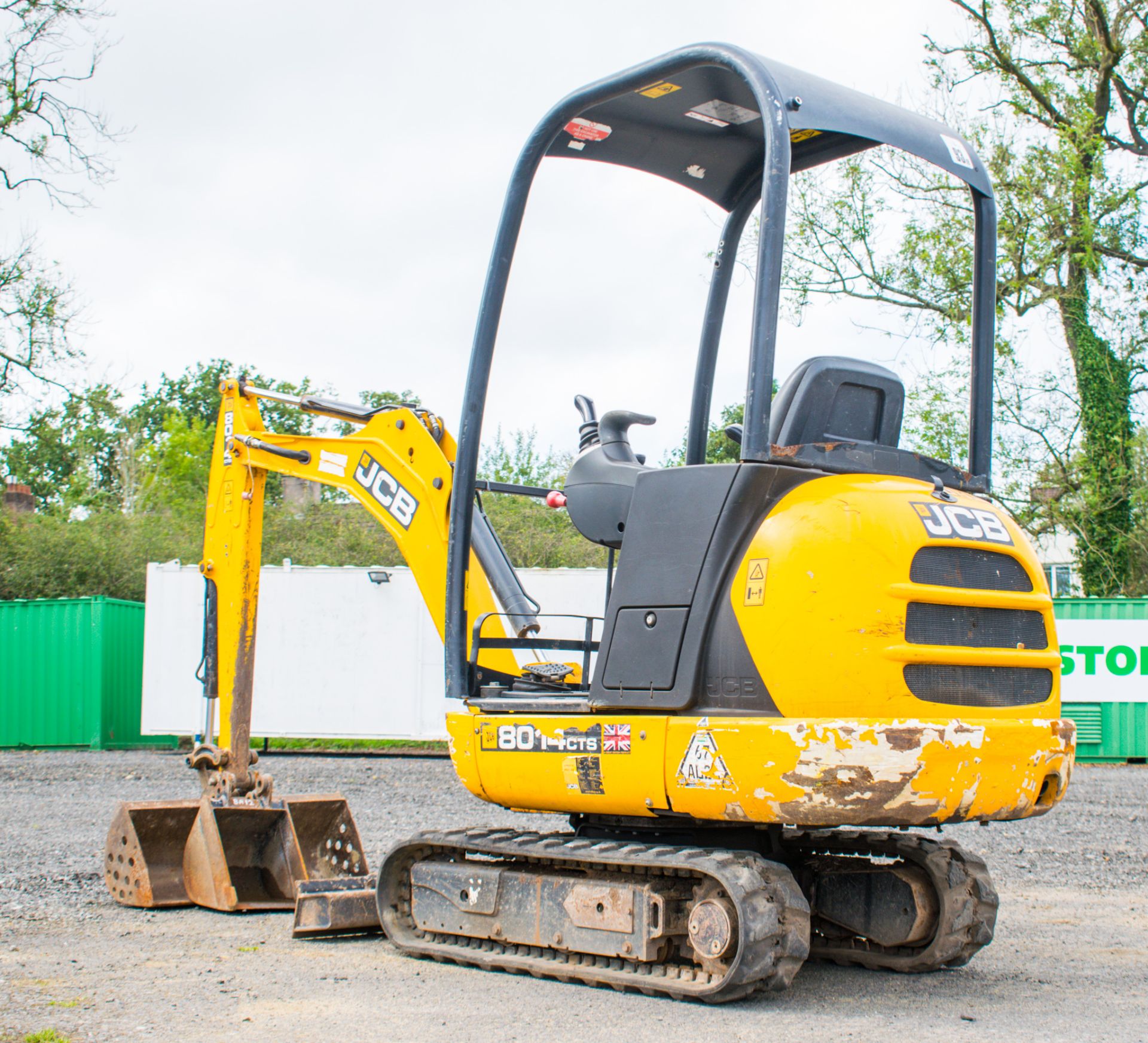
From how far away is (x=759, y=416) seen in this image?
449 centimetres

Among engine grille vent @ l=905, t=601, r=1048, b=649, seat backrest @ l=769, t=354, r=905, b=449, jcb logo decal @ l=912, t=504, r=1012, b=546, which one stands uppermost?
seat backrest @ l=769, t=354, r=905, b=449

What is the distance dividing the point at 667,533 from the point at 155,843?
3.69 meters

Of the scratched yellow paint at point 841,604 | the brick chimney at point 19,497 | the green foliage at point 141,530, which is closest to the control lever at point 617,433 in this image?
the scratched yellow paint at point 841,604

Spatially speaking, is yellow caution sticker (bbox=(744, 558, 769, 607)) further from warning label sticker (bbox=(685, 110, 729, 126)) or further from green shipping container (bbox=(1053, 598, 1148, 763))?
green shipping container (bbox=(1053, 598, 1148, 763))

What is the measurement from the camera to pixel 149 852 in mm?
6867

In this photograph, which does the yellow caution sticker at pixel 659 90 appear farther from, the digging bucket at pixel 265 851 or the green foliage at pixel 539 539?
the green foliage at pixel 539 539

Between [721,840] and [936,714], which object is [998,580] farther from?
[721,840]

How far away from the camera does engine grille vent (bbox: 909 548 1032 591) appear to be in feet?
14.9

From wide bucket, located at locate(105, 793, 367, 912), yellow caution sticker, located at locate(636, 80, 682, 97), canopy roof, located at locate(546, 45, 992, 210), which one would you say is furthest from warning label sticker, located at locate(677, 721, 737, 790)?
wide bucket, located at locate(105, 793, 367, 912)

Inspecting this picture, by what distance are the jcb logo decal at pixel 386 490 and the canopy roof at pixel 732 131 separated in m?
1.82

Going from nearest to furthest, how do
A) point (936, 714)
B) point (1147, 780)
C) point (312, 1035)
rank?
point (312, 1035)
point (936, 714)
point (1147, 780)

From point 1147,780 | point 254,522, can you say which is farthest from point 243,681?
point 1147,780

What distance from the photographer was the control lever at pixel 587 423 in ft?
17.6

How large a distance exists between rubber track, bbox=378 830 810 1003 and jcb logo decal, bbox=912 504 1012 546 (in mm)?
1352
